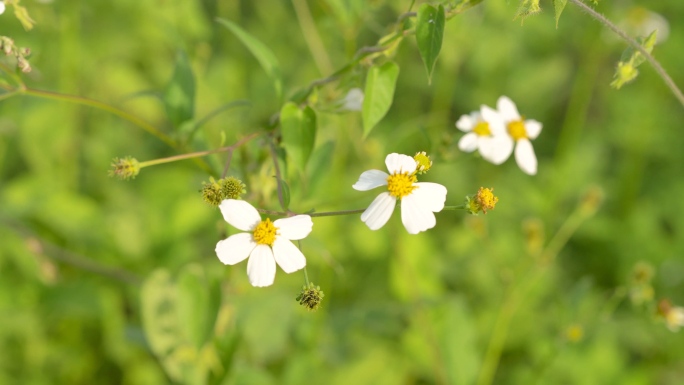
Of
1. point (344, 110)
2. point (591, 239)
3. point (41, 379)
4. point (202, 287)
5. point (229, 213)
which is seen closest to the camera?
point (229, 213)

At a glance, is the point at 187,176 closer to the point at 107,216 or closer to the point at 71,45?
the point at 107,216

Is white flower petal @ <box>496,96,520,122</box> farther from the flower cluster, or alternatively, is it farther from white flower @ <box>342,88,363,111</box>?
white flower @ <box>342,88,363,111</box>

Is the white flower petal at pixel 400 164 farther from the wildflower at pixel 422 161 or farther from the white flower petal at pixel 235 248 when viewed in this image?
the white flower petal at pixel 235 248

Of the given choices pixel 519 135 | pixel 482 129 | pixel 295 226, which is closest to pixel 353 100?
pixel 295 226

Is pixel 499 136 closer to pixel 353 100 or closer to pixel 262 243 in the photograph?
pixel 353 100

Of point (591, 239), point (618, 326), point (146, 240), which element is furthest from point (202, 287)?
point (591, 239)

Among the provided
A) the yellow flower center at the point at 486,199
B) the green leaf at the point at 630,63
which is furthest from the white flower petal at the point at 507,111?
the yellow flower center at the point at 486,199
